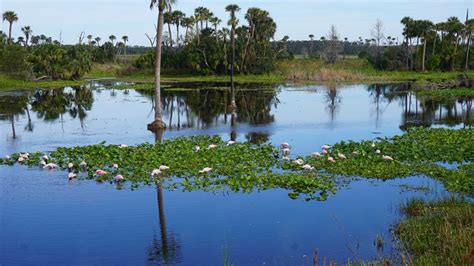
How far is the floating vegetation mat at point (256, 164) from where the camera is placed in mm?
14211

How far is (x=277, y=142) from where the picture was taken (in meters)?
21.3

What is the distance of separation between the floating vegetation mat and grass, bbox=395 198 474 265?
196cm

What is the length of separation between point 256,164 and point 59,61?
49.5m

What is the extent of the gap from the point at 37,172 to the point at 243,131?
10.9 m

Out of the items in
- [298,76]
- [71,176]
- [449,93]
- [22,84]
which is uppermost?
[298,76]

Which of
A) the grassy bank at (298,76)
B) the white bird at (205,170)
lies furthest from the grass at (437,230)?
the grassy bank at (298,76)

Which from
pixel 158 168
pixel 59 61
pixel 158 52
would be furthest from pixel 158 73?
pixel 59 61

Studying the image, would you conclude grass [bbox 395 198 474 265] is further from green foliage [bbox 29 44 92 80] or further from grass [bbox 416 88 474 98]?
green foliage [bbox 29 44 92 80]

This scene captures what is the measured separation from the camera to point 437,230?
9938mm

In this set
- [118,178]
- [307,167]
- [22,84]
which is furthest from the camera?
[22,84]

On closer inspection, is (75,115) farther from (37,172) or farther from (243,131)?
(37,172)

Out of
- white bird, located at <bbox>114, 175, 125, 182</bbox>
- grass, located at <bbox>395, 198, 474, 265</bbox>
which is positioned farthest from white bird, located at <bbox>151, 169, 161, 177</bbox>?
grass, located at <bbox>395, 198, 474, 265</bbox>

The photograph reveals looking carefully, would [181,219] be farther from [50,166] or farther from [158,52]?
[158,52]

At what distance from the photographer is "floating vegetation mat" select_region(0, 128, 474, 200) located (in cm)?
1421
